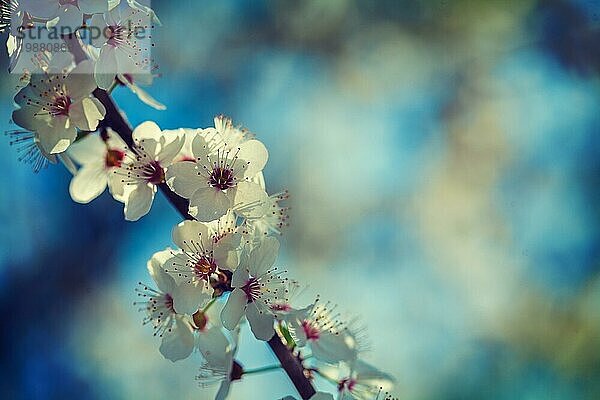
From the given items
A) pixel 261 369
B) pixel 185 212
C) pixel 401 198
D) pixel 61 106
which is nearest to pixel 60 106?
pixel 61 106

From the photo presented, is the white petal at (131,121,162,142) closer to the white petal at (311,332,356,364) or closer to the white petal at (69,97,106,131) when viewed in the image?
the white petal at (69,97,106,131)

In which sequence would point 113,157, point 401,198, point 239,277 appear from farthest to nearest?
point 401,198, point 113,157, point 239,277

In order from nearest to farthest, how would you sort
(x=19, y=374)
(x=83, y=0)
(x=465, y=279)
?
(x=83, y=0) < (x=19, y=374) < (x=465, y=279)

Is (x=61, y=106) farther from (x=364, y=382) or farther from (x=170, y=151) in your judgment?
→ (x=364, y=382)

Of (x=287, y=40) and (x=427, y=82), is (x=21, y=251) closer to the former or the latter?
(x=287, y=40)

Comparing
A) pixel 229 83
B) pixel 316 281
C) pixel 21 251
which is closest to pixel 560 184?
pixel 316 281

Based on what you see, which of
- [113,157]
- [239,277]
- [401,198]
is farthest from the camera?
[401,198]

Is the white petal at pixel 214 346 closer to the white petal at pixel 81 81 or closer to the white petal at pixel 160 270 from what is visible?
the white petal at pixel 160 270
